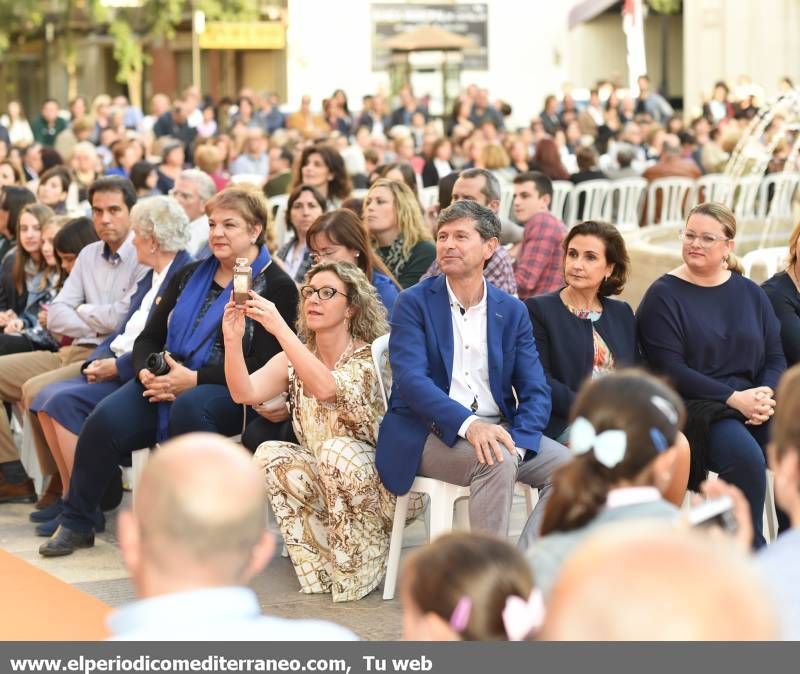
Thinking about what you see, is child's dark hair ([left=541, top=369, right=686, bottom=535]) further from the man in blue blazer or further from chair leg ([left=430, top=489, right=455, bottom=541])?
chair leg ([left=430, top=489, right=455, bottom=541])

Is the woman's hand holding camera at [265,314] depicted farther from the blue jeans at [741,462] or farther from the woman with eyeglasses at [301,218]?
the woman with eyeglasses at [301,218]

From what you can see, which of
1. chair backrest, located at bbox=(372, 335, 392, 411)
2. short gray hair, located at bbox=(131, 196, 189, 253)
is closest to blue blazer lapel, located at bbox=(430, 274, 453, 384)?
chair backrest, located at bbox=(372, 335, 392, 411)

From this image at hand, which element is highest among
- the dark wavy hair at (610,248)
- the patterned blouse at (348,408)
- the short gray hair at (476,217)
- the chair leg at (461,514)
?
the short gray hair at (476,217)

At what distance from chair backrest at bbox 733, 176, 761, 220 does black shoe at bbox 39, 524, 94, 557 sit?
363 inches

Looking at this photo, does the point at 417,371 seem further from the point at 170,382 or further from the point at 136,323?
the point at 136,323

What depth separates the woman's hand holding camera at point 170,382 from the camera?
252 inches

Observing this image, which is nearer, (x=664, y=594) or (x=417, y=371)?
(x=664, y=594)

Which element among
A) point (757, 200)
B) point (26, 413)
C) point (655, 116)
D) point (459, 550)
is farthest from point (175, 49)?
point (459, 550)

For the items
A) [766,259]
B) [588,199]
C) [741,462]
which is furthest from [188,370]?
[588,199]

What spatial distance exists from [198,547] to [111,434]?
13.6ft

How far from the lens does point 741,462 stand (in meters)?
5.59

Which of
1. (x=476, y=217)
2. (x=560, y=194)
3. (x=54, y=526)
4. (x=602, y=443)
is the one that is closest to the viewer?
(x=602, y=443)

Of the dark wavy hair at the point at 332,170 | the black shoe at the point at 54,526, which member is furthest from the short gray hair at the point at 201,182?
the black shoe at the point at 54,526

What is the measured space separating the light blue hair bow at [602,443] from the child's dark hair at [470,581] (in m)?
0.58
